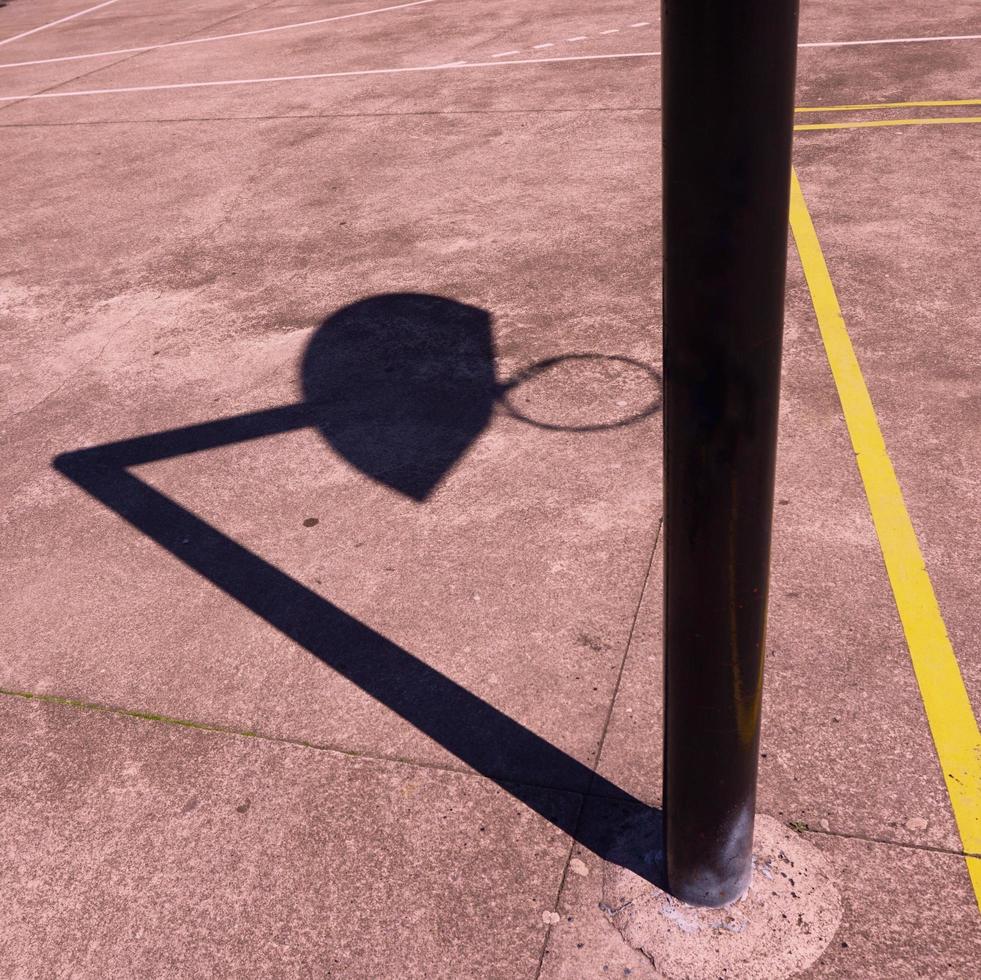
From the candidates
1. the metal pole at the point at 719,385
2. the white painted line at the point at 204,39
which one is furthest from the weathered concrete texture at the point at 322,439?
the white painted line at the point at 204,39

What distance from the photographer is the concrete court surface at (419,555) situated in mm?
3418

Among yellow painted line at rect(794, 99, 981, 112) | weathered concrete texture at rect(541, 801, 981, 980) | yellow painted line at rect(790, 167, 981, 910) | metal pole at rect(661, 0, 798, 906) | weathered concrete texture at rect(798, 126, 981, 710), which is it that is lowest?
yellow painted line at rect(794, 99, 981, 112)

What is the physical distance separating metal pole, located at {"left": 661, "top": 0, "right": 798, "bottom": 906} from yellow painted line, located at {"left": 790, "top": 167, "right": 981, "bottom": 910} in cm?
93

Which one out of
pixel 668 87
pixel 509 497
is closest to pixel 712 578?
pixel 668 87

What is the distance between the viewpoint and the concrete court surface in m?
3.42

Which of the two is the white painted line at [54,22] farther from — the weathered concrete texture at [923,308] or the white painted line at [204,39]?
the weathered concrete texture at [923,308]

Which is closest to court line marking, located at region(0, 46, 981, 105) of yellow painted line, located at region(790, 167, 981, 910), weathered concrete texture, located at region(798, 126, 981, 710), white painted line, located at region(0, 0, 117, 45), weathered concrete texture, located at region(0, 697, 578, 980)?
weathered concrete texture, located at region(798, 126, 981, 710)

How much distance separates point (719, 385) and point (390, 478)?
3296 mm

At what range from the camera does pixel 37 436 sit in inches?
245

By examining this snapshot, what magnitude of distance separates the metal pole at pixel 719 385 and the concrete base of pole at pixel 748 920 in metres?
0.17

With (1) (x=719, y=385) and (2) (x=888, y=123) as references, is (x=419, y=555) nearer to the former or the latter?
(1) (x=719, y=385)

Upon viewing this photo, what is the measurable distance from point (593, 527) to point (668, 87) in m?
3.00

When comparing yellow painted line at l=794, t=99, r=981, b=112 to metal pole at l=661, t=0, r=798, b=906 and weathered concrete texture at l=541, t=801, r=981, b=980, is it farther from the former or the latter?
metal pole at l=661, t=0, r=798, b=906

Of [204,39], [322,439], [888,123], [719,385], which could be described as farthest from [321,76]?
[719,385]
